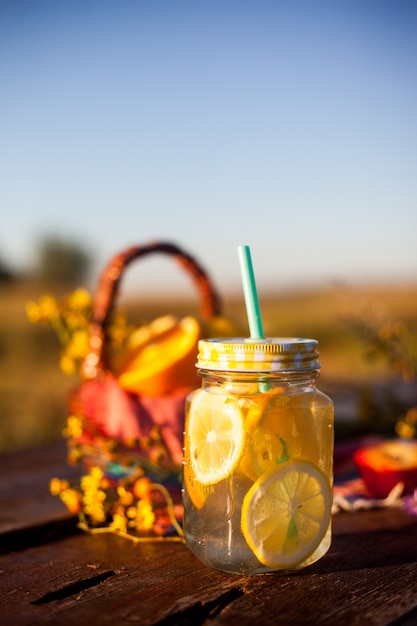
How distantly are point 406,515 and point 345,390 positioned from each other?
581mm

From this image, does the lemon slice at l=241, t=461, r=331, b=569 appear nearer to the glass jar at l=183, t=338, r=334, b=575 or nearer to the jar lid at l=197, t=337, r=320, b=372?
the glass jar at l=183, t=338, r=334, b=575

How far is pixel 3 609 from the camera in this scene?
840 millimetres

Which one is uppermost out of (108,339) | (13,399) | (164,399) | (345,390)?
(108,339)

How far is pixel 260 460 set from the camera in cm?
89

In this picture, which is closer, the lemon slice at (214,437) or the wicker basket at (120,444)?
the lemon slice at (214,437)

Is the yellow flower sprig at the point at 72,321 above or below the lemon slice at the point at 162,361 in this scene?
above

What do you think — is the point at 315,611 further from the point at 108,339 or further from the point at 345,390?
the point at 345,390

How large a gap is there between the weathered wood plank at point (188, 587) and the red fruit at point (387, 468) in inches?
7.1

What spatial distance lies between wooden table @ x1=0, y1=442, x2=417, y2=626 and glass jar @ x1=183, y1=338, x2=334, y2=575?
0.04m

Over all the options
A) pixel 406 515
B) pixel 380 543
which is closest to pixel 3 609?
pixel 380 543

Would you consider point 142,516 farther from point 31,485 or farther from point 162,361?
point 31,485

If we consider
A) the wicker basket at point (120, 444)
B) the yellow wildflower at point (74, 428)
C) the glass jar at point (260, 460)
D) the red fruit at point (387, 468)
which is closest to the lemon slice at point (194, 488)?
the glass jar at point (260, 460)

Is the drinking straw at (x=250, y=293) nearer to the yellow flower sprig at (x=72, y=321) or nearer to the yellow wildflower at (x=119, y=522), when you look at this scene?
the yellow wildflower at (x=119, y=522)

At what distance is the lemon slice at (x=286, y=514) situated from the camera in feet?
2.91
